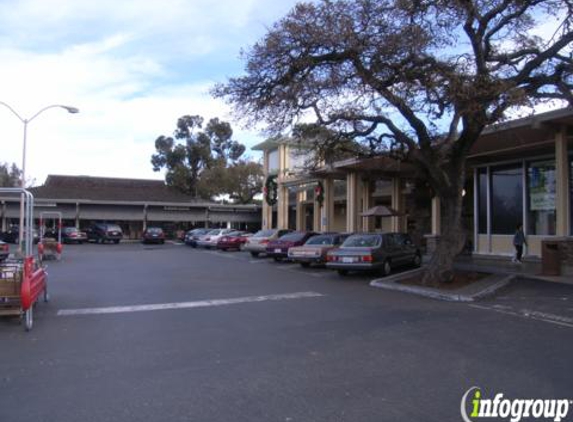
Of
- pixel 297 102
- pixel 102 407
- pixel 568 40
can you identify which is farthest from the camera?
pixel 297 102

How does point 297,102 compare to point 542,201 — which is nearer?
point 297,102

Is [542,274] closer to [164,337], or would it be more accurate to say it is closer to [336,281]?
[336,281]

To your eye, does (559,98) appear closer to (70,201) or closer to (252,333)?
(252,333)

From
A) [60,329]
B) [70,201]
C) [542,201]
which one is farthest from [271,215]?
[60,329]

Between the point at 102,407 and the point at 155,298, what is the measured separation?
293 inches

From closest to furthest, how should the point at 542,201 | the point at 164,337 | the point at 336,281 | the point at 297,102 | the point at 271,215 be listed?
the point at 164,337, the point at 297,102, the point at 336,281, the point at 542,201, the point at 271,215

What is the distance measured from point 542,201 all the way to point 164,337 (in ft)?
55.5

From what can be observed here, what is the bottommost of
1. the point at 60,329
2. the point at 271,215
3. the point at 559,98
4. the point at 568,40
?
the point at 60,329

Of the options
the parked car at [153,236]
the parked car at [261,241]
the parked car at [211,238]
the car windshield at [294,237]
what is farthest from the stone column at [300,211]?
the car windshield at [294,237]

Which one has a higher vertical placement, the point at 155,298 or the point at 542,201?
the point at 542,201

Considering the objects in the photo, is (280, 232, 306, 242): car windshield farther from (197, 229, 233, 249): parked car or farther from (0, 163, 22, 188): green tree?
(0, 163, 22, 188): green tree

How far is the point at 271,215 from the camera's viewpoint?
4412 centimetres

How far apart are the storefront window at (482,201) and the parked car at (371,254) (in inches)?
220

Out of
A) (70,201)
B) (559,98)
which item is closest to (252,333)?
(559,98)
